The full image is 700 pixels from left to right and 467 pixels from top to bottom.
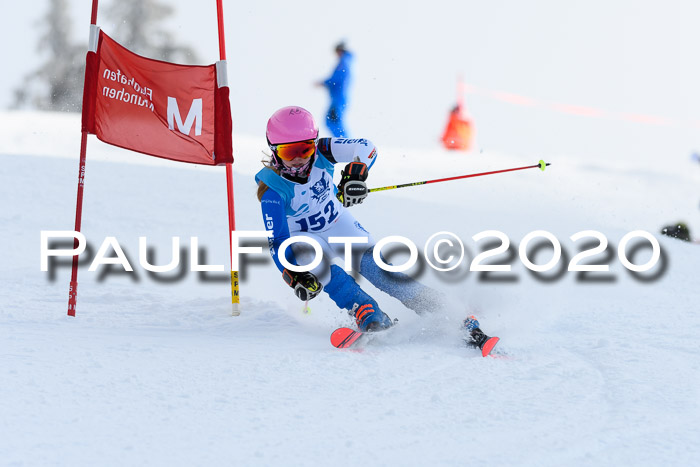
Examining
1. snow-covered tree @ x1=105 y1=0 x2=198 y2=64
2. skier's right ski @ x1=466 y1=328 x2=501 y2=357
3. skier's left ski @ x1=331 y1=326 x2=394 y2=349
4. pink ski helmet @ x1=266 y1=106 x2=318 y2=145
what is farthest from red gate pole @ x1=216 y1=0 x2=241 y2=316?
snow-covered tree @ x1=105 y1=0 x2=198 y2=64

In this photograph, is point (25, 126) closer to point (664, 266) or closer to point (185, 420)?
point (664, 266)

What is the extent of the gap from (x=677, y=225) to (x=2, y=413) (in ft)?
27.1

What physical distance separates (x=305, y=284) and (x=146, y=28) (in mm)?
24325

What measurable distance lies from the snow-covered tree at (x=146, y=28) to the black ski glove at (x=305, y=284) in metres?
23.3

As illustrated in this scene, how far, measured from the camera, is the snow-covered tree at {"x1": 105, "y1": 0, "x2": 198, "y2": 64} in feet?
84.9

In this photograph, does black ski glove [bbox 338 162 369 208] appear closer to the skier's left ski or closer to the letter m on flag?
the skier's left ski

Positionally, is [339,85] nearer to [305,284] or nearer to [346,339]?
[305,284]

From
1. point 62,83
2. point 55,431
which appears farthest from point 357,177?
point 62,83

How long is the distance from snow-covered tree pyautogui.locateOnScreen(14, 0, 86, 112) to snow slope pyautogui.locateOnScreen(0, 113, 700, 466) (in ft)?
65.9

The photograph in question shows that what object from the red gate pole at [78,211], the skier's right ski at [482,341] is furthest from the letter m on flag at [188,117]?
the skier's right ski at [482,341]

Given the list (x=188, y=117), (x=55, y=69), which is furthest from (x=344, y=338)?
(x=55, y=69)

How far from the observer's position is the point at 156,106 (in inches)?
185

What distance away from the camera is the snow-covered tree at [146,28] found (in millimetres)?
25891

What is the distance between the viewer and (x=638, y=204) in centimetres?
1155
